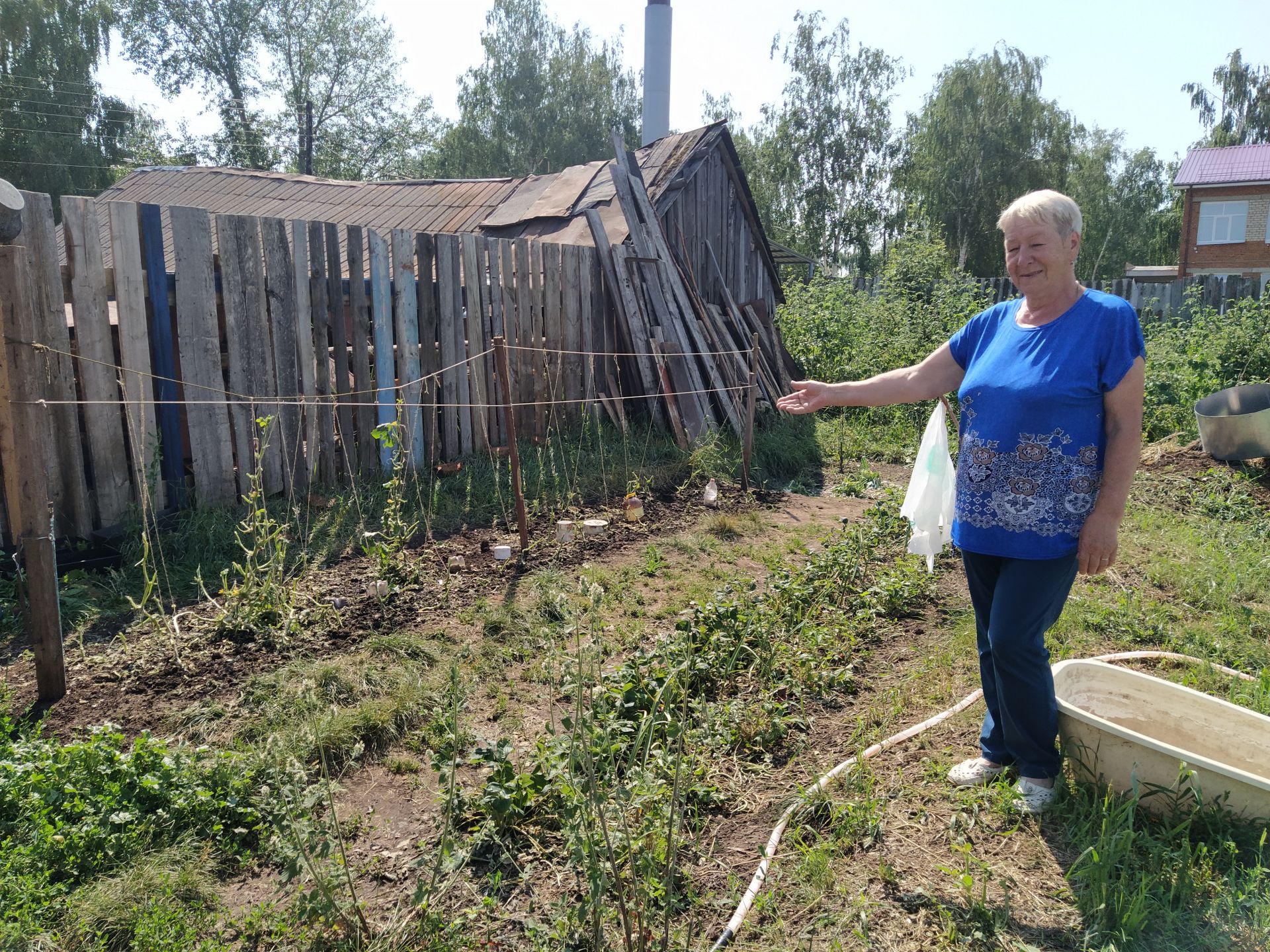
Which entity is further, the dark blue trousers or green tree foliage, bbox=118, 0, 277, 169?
green tree foliage, bbox=118, 0, 277, 169

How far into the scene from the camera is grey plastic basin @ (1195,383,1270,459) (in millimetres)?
7578

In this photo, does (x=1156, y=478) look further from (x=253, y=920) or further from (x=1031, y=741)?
(x=253, y=920)

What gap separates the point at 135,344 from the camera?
4797 mm

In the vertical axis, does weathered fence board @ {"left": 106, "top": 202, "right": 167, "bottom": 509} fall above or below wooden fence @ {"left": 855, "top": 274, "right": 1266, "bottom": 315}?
below

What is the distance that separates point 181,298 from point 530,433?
320cm

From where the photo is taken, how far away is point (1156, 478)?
7.78 m

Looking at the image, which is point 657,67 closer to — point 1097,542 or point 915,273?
point 915,273

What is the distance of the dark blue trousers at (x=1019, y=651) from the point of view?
256cm

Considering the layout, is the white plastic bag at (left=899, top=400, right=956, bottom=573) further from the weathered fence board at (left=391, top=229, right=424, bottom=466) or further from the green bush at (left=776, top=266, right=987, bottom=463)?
the green bush at (left=776, top=266, right=987, bottom=463)

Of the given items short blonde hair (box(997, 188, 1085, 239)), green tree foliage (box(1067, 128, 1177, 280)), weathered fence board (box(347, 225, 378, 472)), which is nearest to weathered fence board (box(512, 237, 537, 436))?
weathered fence board (box(347, 225, 378, 472))

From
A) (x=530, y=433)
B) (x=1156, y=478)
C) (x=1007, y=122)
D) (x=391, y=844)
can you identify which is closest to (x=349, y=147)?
(x=1007, y=122)

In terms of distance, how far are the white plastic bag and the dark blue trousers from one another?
599 millimetres

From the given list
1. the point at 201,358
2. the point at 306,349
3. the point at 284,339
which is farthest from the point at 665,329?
the point at 201,358

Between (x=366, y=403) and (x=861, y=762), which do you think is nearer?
(x=861, y=762)
